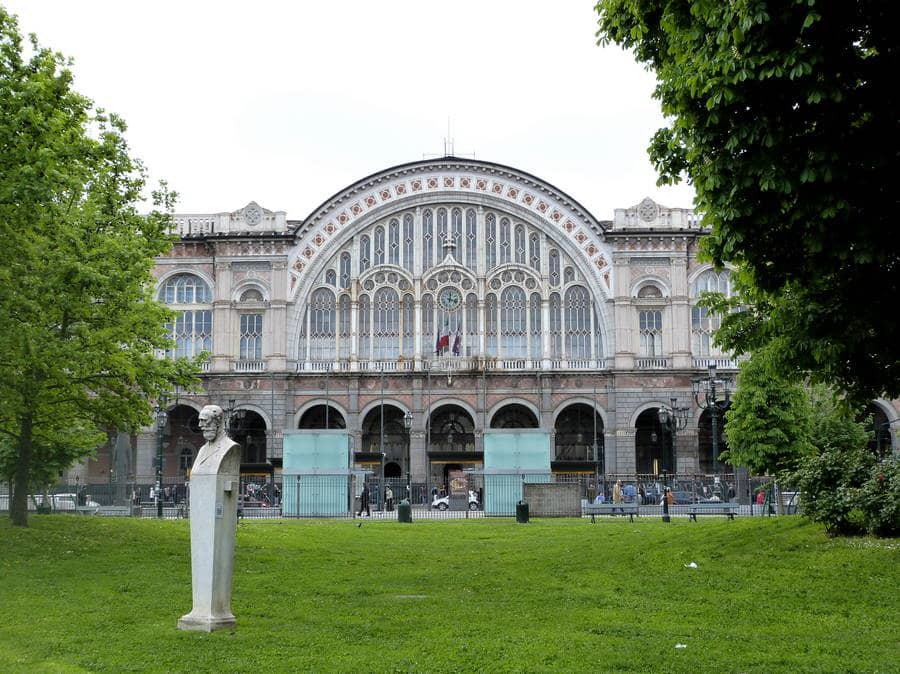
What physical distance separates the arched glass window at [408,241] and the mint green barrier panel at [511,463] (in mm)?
19897

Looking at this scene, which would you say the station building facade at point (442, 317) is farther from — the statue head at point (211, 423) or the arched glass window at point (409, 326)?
the statue head at point (211, 423)

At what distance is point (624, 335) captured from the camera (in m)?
56.5

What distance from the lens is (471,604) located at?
14172mm

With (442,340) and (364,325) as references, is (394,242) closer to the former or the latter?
(364,325)

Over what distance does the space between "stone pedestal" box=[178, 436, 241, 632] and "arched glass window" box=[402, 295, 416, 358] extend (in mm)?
45369

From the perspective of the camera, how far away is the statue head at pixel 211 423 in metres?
12.3

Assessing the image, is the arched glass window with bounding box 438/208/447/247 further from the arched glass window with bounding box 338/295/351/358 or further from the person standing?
the person standing

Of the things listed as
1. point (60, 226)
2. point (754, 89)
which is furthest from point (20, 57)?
point (754, 89)

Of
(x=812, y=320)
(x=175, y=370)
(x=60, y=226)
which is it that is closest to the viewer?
(x=812, y=320)

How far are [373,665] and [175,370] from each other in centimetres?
1526

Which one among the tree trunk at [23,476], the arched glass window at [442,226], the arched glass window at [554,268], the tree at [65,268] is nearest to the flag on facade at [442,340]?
the arched glass window at [442,226]

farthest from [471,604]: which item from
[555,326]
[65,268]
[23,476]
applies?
[555,326]

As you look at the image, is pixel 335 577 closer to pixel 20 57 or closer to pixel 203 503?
pixel 203 503

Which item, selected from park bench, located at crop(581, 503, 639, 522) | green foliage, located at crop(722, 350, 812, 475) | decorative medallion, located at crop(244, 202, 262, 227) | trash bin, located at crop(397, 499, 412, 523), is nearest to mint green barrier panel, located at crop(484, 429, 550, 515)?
park bench, located at crop(581, 503, 639, 522)
